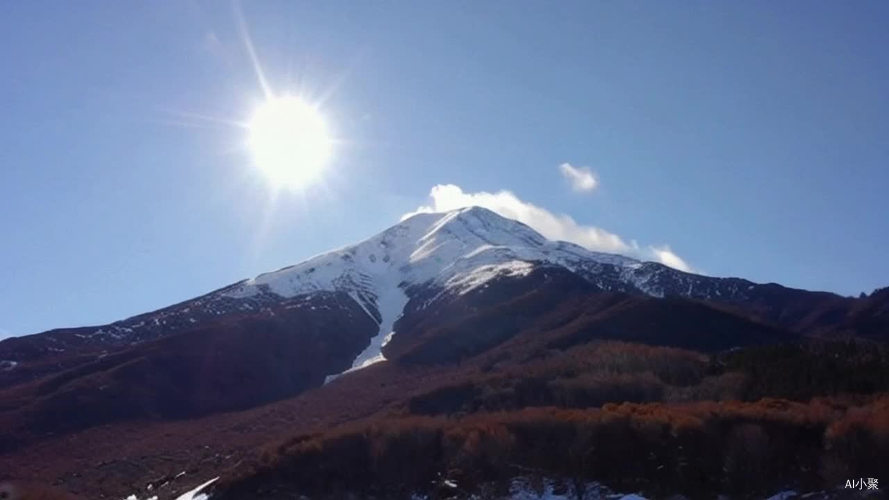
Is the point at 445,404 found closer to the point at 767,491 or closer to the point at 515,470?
the point at 515,470

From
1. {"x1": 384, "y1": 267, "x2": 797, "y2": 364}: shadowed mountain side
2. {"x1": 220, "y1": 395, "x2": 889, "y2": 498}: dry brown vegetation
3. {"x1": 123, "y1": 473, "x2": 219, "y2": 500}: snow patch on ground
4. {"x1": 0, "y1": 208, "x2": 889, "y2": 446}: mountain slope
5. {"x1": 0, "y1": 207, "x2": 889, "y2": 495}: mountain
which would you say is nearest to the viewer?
{"x1": 220, "y1": 395, "x2": 889, "y2": 498}: dry brown vegetation

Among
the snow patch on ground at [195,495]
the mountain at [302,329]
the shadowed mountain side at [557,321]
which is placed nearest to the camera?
the snow patch on ground at [195,495]

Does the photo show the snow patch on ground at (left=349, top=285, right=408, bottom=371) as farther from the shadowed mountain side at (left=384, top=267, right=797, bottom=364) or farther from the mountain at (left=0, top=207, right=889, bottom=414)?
the shadowed mountain side at (left=384, top=267, right=797, bottom=364)

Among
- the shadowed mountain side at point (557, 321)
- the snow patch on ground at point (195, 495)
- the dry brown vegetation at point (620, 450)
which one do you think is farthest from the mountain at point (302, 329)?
the dry brown vegetation at point (620, 450)

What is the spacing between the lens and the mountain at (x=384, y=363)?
94.1 m

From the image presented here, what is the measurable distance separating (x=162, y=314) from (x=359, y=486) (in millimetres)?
129003

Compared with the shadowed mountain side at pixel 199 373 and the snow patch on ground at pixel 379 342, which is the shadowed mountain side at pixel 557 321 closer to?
the snow patch on ground at pixel 379 342

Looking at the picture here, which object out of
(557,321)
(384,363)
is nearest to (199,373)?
(384,363)

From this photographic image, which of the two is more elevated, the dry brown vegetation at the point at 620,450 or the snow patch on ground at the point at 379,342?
the snow patch on ground at the point at 379,342

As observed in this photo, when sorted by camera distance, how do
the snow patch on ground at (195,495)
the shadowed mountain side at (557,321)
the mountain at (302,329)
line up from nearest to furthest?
the snow patch on ground at (195,495), the shadowed mountain side at (557,321), the mountain at (302,329)

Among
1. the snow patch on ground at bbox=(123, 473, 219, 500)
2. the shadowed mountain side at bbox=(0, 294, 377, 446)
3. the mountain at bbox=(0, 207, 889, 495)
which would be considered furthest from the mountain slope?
the snow patch on ground at bbox=(123, 473, 219, 500)

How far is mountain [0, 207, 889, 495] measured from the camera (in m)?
94.1

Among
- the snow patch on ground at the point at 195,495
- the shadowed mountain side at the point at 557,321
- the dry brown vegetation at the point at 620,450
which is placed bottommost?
the dry brown vegetation at the point at 620,450

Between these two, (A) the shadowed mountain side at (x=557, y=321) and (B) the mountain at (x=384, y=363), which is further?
(A) the shadowed mountain side at (x=557, y=321)
